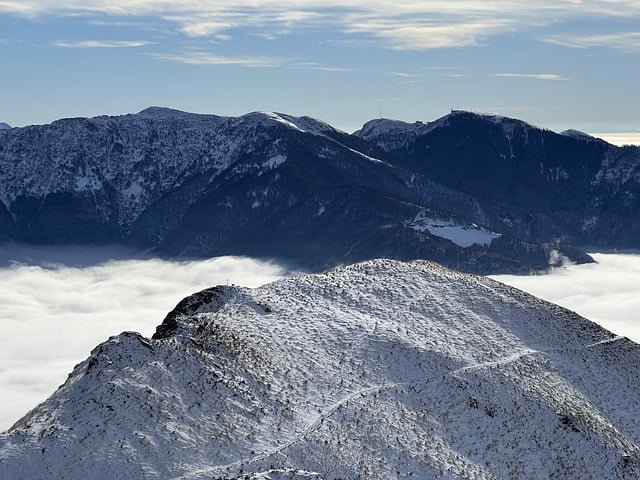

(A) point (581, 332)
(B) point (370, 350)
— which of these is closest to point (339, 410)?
(B) point (370, 350)

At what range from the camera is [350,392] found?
269 feet

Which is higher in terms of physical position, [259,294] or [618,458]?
[259,294]

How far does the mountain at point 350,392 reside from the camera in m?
69.5

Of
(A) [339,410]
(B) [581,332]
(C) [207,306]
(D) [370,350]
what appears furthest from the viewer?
(B) [581,332]

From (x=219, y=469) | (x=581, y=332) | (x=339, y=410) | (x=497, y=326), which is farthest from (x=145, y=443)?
(x=581, y=332)

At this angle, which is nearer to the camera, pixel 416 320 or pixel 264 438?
pixel 264 438

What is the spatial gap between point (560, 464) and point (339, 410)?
1724 centimetres

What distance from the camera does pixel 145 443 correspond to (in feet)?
226

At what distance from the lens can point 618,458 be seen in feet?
269

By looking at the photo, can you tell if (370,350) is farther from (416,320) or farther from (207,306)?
(207,306)

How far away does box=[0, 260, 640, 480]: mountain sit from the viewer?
69.5m

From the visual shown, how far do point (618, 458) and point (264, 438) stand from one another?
92.9 feet

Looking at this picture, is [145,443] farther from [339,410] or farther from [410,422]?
[410,422]

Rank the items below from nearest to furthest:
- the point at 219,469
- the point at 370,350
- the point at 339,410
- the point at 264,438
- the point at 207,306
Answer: the point at 219,469
the point at 264,438
the point at 339,410
the point at 370,350
the point at 207,306
